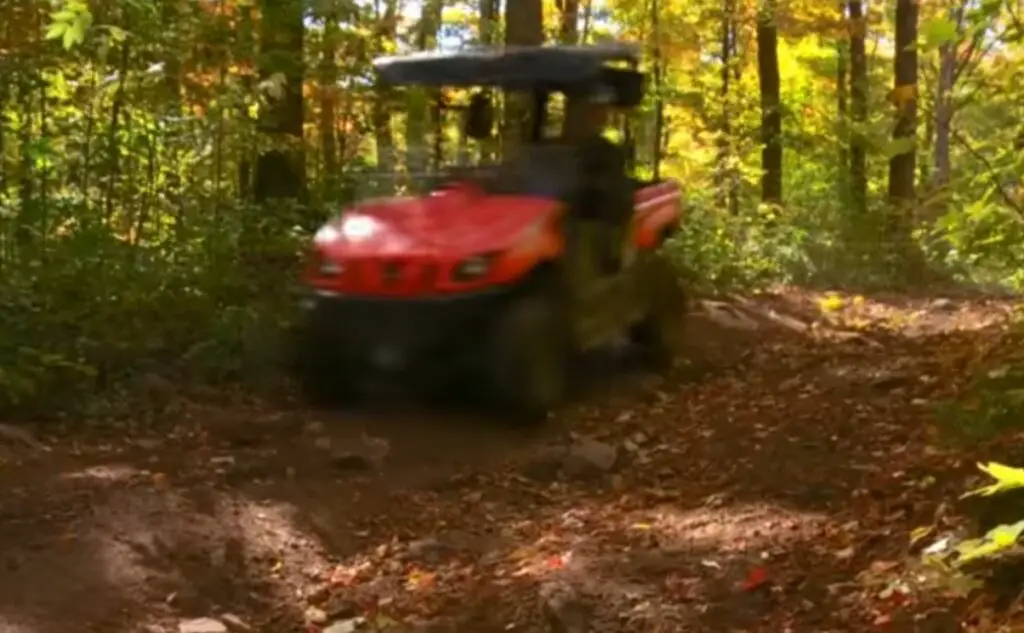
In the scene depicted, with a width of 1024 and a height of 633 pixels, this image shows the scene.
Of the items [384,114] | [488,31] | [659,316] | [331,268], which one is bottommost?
[659,316]

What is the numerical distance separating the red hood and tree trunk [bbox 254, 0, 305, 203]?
2335 mm

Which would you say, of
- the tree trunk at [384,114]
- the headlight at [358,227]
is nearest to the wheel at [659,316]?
the tree trunk at [384,114]

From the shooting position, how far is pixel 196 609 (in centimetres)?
440

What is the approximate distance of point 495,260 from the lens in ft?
20.7

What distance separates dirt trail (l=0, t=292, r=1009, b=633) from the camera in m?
4.05

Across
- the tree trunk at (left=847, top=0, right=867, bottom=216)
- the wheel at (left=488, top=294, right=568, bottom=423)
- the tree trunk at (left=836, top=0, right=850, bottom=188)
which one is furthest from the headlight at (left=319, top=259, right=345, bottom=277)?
the tree trunk at (left=836, top=0, right=850, bottom=188)

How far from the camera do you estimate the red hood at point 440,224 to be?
6375 mm

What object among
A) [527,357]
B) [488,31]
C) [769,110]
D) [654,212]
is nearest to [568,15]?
[769,110]

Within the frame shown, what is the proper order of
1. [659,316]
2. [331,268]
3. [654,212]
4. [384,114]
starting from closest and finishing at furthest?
[331,268] < [654,212] < [659,316] < [384,114]

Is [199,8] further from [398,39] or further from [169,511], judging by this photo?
[169,511]

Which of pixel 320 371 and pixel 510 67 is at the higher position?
pixel 510 67

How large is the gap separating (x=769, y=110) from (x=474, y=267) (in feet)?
37.2

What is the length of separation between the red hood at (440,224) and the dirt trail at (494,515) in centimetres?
94

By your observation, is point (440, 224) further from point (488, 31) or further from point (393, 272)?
point (488, 31)
